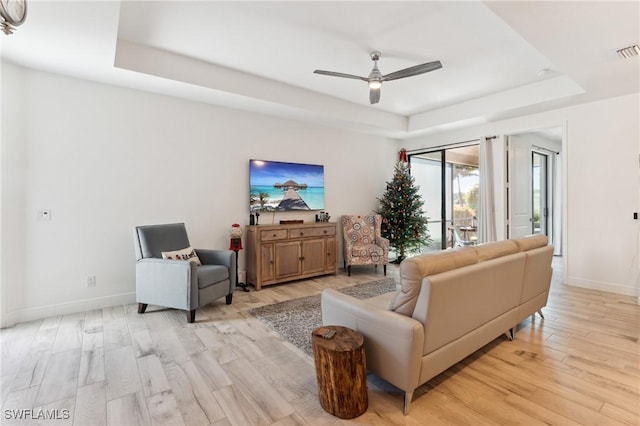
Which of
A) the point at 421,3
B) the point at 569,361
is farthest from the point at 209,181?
the point at 569,361

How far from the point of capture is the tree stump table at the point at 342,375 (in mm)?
1722

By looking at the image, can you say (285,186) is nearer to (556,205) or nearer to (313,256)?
(313,256)

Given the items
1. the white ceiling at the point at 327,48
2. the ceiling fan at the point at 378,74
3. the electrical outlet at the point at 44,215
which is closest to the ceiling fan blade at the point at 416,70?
the ceiling fan at the point at 378,74

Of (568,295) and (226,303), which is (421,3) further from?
(568,295)

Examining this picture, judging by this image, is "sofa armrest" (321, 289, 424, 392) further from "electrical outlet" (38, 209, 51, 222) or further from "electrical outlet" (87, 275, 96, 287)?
"electrical outlet" (38, 209, 51, 222)

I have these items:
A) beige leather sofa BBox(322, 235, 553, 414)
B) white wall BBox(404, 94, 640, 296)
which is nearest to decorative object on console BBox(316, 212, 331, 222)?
beige leather sofa BBox(322, 235, 553, 414)

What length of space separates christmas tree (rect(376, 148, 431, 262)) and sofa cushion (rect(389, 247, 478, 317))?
396 centimetres

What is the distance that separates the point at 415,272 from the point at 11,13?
2286mm

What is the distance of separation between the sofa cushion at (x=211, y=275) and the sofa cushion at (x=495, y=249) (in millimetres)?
2668

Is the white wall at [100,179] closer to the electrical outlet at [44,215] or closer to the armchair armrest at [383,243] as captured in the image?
the electrical outlet at [44,215]

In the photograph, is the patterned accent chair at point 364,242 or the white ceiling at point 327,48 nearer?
the white ceiling at point 327,48

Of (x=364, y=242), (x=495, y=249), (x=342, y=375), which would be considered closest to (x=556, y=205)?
(x=364, y=242)

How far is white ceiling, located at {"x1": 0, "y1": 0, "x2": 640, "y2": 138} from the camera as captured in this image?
96.3 inches

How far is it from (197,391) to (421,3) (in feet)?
11.2
